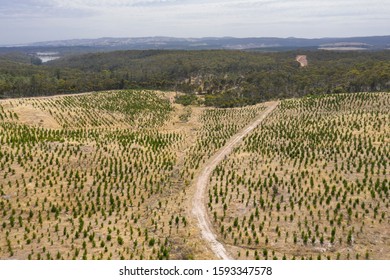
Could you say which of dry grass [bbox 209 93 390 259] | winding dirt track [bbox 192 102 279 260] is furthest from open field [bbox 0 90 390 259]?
winding dirt track [bbox 192 102 279 260]

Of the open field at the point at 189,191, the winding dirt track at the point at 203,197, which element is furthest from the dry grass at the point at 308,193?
the winding dirt track at the point at 203,197

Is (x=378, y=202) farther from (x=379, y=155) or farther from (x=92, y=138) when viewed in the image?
(x=92, y=138)

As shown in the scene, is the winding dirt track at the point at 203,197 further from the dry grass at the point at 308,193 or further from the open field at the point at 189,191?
the dry grass at the point at 308,193

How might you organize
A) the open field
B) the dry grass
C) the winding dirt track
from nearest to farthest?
the winding dirt track → the open field → the dry grass

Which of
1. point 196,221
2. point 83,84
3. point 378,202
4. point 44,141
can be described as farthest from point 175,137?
point 83,84

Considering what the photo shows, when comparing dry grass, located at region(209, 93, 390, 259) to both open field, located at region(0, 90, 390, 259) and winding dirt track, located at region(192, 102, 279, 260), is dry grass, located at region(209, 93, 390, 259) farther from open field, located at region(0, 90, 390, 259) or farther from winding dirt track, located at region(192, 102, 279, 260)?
winding dirt track, located at region(192, 102, 279, 260)

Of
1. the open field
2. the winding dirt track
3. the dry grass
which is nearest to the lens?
the winding dirt track
